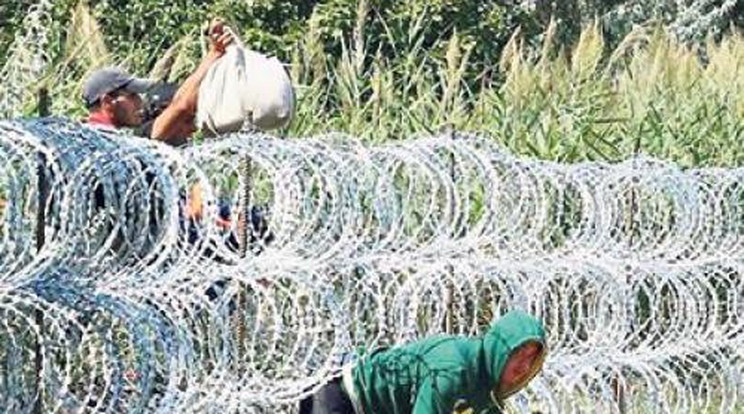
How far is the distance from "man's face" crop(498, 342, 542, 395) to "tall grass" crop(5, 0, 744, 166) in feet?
12.0

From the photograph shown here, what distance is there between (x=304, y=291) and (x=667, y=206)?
112 inches

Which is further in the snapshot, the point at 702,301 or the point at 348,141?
the point at 702,301

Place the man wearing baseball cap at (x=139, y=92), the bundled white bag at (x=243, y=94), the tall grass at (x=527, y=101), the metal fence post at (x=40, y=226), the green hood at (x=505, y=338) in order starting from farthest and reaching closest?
the tall grass at (x=527, y=101) < the man wearing baseball cap at (x=139, y=92) < the bundled white bag at (x=243, y=94) < the green hood at (x=505, y=338) < the metal fence post at (x=40, y=226)

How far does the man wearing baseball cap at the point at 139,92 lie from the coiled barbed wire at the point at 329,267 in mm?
256

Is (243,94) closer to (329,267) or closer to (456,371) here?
(329,267)

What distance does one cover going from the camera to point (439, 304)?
6965 mm

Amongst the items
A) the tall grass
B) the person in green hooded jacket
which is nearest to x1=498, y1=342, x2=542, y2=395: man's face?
the person in green hooded jacket

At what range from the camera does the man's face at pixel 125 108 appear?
7.18 meters

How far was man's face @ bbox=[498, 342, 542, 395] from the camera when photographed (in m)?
5.47

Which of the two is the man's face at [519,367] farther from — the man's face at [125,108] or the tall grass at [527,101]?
the tall grass at [527,101]

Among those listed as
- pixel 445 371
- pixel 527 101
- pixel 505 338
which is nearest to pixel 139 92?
pixel 445 371

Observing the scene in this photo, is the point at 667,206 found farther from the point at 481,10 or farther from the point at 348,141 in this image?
the point at 481,10

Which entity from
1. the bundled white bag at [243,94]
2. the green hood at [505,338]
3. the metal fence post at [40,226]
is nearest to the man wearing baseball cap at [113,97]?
the bundled white bag at [243,94]

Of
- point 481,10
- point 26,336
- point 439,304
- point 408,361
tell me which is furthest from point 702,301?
point 481,10
